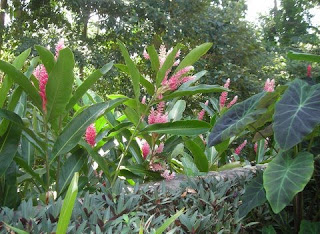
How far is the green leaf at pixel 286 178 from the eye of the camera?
133 centimetres

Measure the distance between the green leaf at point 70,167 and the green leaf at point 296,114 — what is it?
816 mm

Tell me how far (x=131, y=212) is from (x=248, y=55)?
7006mm

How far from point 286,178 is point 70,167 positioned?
0.86m

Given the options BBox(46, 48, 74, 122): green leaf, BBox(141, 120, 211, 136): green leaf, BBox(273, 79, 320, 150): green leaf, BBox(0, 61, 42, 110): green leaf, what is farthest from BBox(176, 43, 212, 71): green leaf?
BBox(0, 61, 42, 110): green leaf

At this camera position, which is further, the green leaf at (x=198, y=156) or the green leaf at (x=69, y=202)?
the green leaf at (x=198, y=156)

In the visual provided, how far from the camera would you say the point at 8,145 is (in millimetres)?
1524

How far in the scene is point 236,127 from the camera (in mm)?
1531

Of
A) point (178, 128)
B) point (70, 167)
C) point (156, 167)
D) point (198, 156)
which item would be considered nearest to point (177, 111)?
point (198, 156)

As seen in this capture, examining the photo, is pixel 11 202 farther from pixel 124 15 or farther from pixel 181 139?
pixel 124 15

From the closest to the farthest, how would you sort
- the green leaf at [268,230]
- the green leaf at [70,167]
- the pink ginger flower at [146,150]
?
1. the green leaf at [268,230]
2. the green leaf at [70,167]
3. the pink ginger flower at [146,150]

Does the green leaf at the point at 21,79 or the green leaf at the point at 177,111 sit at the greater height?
the green leaf at the point at 21,79

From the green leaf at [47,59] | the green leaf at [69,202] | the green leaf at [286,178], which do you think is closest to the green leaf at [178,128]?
the green leaf at [286,178]

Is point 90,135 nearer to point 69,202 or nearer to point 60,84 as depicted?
point 60,84

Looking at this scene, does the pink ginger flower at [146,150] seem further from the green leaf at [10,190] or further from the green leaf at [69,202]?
the green leaf at [69,202]
